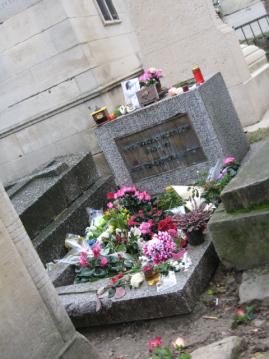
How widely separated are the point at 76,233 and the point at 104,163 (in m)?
2.70

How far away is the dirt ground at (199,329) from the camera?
12.3 ft

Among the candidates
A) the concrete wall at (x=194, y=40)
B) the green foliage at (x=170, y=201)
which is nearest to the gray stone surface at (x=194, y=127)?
the green foliage at (x=170, y=201)

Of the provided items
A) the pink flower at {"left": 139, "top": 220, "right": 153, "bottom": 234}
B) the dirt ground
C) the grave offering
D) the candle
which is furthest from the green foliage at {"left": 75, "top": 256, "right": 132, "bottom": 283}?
the candle

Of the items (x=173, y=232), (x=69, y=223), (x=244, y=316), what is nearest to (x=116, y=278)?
(x=173, y=232)

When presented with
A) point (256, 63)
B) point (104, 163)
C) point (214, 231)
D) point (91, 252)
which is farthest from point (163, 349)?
point (256, 63)

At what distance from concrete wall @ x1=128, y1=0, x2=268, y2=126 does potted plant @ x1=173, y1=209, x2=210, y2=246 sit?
4.48 metres

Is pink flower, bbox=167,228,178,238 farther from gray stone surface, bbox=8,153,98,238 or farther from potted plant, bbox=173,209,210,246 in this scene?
gray stone surface, bbox=8,153,98,238

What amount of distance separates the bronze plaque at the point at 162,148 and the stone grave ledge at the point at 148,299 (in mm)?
2070

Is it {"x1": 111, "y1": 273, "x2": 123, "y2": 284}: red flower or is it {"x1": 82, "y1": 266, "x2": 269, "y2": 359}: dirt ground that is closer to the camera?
{"x1": 82, "y1": 266, "x2": 269, "y2": 359}: dirt ground

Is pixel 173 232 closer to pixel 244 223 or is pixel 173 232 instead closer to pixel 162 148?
pixel 244 223

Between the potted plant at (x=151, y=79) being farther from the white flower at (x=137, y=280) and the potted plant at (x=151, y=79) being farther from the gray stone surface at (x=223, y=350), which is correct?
the gray stone surface at (x=223, y=350)

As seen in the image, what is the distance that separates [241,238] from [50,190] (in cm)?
314

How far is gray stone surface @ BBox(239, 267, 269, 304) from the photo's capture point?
3.90 metres

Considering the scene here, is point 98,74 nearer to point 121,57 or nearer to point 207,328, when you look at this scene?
point 121,57
